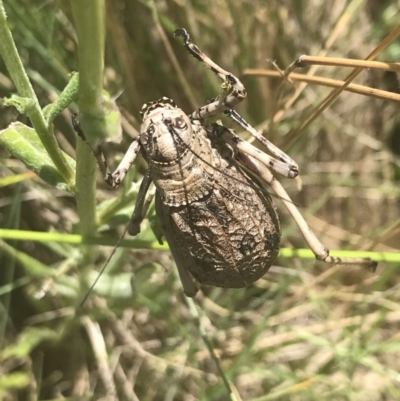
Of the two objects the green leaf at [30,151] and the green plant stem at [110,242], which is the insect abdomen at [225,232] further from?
the green leaf at [30,151]

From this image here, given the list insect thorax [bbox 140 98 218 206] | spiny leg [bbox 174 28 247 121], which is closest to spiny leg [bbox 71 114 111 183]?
insect thorax [bbox 140 98 218 206]

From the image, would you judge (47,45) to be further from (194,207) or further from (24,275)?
(24,275)

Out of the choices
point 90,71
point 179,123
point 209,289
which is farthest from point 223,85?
point 209,289

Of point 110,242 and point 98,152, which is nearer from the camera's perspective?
point 98,152

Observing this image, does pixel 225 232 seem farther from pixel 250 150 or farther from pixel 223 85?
pixel 223 85

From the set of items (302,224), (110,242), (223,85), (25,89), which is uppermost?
(223,85)

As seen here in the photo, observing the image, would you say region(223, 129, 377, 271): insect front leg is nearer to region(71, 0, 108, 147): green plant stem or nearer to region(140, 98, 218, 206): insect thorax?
region(140, 98, 218, 206): insect thorax
